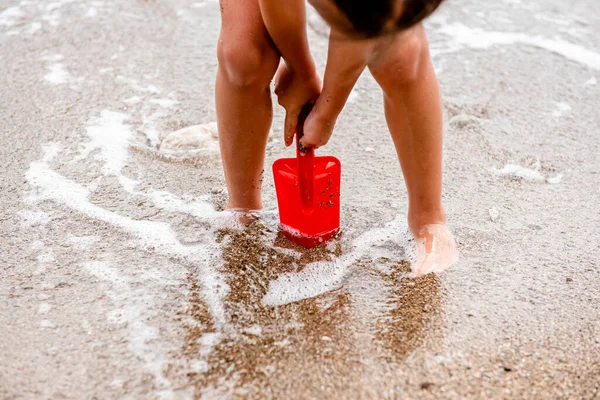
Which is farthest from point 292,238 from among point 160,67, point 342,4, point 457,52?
point 457,52

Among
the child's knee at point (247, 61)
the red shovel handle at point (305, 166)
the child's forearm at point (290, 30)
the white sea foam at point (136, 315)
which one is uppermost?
the child's forearm at point (290, 30)

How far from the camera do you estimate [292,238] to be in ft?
7.02

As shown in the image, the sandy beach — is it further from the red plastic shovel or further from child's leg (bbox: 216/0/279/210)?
child's leg (bbox: 216/0/279/210)

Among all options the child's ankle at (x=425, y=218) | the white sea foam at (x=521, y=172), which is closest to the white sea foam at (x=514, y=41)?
the white sea foam at (x=521, y=172)

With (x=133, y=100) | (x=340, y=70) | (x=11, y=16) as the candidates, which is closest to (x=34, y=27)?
(x=11, y=16)

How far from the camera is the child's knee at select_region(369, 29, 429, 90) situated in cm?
179

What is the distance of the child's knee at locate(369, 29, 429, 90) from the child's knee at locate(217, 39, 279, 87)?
0.28 m

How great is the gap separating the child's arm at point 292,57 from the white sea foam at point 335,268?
38 cm

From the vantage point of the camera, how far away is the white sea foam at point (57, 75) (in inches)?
125

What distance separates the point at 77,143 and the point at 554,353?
184cm

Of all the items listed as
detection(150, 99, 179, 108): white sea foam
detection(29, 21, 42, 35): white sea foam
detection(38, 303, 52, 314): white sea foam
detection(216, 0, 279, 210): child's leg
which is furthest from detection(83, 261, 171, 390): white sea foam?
detection(29, 21, 42, 35): white sea foam

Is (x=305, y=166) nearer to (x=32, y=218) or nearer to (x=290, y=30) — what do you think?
(x=290, y=30)

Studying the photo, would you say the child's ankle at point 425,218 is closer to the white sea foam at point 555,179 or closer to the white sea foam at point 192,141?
the white sea foam at point 555,179

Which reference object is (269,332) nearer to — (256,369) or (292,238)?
(256,369)
